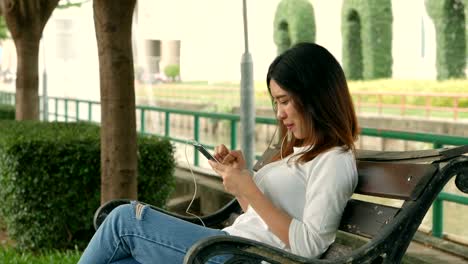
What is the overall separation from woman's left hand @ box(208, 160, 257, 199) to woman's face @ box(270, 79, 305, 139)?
9.4 inches

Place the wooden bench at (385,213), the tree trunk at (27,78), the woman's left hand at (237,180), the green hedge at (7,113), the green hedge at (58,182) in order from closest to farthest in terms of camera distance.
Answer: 1. the wooden bench at (385,213)
2. the woman's left hand at (237,180)
3. the green hedge at (58,182)
4. the tree trunk at (27,78)
5. the green hedge at (7,113)

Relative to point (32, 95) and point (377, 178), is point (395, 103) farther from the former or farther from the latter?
point (377, 178)

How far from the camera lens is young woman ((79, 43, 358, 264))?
2564mm

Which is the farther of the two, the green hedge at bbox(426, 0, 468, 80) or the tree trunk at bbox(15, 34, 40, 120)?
the green hedge at bbox(426, 0, 468, 80)

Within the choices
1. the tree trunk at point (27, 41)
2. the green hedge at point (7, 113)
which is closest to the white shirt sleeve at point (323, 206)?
the tree trunk at point (27, 41)

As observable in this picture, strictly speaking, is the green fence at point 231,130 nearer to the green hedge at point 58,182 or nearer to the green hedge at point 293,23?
the green hedge at point 58,182

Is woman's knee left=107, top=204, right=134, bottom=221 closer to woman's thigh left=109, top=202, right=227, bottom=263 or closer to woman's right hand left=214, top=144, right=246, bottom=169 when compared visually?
woman's thigh left=109, top=202, right=227, bottom=263

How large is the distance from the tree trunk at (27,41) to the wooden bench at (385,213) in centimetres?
777

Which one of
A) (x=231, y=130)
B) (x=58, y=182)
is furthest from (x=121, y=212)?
(x=231, y=130)

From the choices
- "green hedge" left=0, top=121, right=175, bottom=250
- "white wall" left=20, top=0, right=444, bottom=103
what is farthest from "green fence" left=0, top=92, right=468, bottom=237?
"white wall" left=20, top=0, right=444, bottom=103

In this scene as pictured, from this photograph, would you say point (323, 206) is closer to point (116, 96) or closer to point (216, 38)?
point (116, 96)

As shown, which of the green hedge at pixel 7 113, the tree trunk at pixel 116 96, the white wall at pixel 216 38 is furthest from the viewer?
the white wall at pixel 216 38

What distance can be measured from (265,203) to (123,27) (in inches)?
90.7

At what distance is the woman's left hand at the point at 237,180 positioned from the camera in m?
2.60
